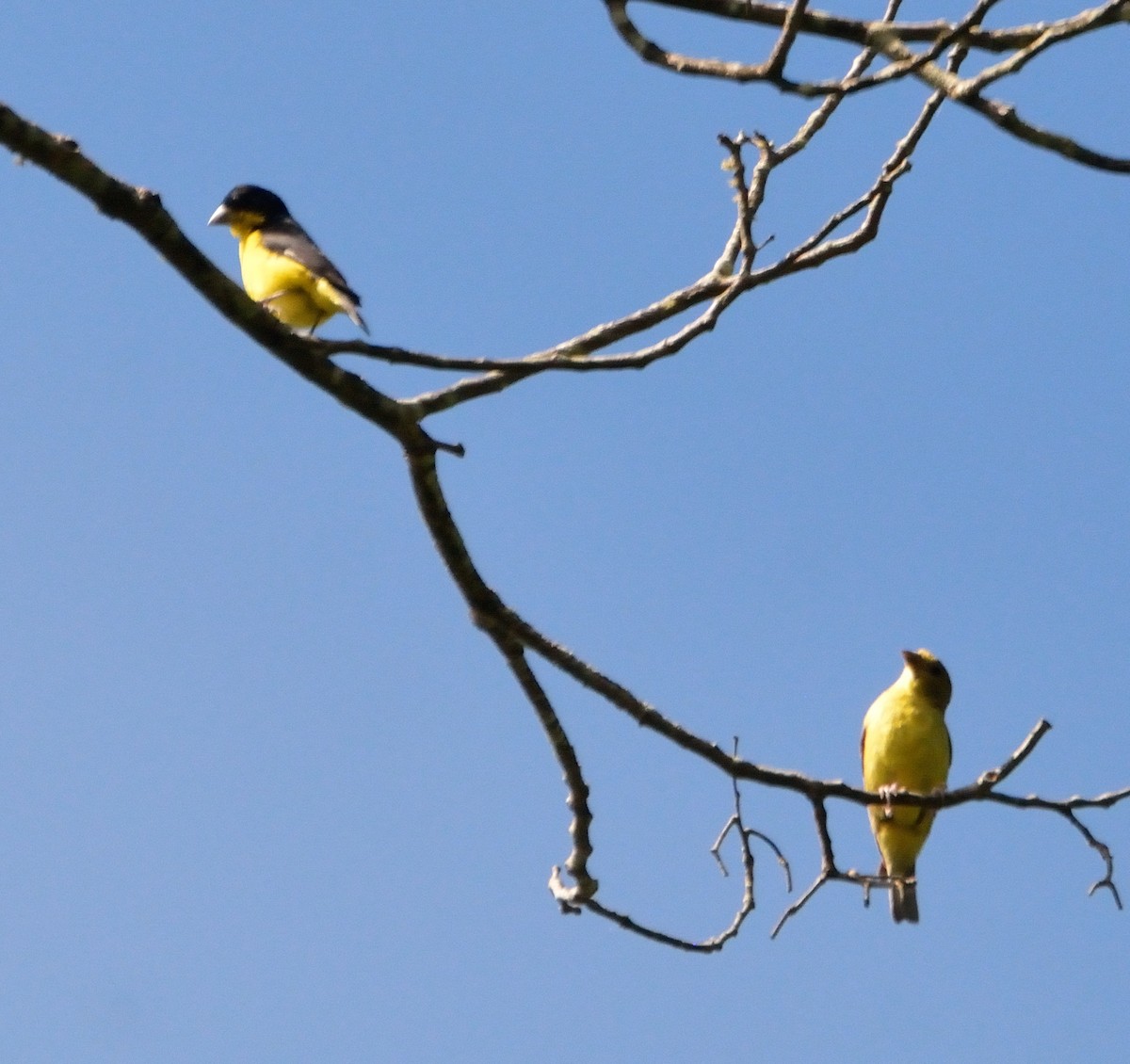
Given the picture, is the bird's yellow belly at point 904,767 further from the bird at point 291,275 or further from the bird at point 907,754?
the bird at point 291,275

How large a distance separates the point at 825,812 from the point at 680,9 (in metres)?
1.95

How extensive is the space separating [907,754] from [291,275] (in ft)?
12.3

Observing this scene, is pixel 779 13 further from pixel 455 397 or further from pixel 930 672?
pixel 930 672

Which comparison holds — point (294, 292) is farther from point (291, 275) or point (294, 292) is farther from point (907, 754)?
point (907, 754)

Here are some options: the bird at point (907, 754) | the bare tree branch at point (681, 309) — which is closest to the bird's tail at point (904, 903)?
the bird at point (907, 754)

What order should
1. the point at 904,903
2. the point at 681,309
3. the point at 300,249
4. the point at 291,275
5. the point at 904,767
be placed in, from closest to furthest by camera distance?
1. the point at 681,309
2. the point at 291,275
3. the point at 904,903
4. the point at 300,249
5. the point at 904,767

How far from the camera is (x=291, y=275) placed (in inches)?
304

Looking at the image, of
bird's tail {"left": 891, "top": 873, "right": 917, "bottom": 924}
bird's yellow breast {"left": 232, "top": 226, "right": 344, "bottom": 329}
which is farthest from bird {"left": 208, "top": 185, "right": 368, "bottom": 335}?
bird's tail {"left": 891, "top": 873, "right": 917, "bottom": 924}

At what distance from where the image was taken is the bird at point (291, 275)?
741 cm

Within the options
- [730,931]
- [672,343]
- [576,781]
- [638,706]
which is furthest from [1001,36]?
[730,931]

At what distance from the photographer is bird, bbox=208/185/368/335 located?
741 centimetres

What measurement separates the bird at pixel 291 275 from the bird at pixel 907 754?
3317 mm

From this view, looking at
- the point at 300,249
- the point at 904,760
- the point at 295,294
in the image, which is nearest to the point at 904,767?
the point at 904,760

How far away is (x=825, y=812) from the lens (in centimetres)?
407
